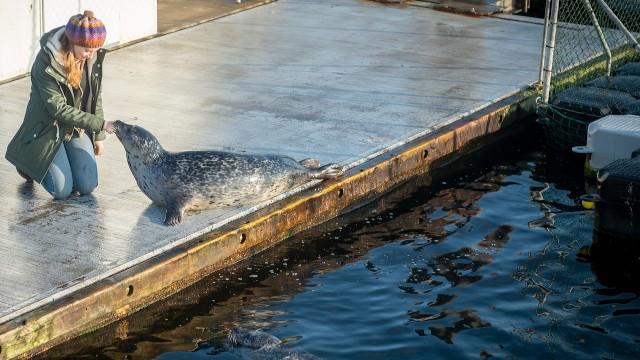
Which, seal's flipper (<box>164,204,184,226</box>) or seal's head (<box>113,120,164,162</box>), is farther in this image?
seal's head (<box>113,120,164,162</box>)

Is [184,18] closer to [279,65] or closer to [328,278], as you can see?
[279,65]

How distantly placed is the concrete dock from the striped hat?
53.7 inches

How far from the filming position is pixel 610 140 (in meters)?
11.9

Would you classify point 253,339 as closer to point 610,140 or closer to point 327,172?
point 327,172

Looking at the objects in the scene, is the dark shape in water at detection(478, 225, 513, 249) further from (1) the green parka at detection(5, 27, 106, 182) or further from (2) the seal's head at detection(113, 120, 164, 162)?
(1) the green parka at detection(5, 27, 106, 182)

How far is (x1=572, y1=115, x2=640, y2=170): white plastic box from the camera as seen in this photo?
1175cm

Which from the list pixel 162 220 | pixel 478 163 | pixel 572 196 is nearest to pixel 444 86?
pixel 478 163

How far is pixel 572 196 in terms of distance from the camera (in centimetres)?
1205

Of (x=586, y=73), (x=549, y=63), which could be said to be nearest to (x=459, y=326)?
(x=549, y=63)

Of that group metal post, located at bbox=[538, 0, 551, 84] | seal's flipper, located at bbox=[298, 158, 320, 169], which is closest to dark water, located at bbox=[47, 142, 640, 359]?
seal's flipper, located at bbox=[298, 158, 320, 169]

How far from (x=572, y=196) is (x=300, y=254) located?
3.04 m

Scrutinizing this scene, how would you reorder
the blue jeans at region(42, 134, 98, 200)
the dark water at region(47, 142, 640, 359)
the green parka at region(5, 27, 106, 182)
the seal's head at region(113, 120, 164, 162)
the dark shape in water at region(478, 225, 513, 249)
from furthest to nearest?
the dark shape in water at region(478, 225, 513, 249), the seal's head at region(113, 120, 164, 162), the blue jeans at region(42, 134, 98, 200), the green parka at region(5, 27, 106, 182), the dark water at region(47, 142, 640, 359)

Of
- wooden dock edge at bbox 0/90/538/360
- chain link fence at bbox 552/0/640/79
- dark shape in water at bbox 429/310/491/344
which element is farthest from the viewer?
chain link fence at bbox 552/0/640/79

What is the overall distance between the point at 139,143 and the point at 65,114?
75 cm
